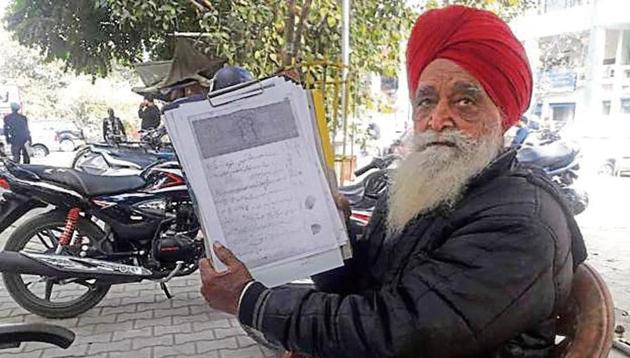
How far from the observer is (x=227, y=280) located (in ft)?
3.40

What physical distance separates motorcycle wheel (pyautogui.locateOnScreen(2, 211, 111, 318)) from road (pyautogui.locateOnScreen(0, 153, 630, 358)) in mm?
85

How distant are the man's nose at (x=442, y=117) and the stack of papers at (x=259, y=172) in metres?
0.25

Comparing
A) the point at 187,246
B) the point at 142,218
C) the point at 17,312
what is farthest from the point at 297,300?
the point at 17,312

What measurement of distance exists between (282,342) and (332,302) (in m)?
0.12

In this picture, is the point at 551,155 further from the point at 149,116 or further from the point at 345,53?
the point at 149,116

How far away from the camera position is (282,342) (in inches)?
39.4

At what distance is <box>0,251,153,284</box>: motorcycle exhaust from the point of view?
283 cm

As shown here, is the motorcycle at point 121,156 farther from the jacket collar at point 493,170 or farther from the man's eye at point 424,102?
the jacket collar at point 493,170

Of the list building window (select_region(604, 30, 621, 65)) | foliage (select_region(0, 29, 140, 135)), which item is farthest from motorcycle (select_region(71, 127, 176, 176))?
foliage (select_region(0, 29, 140, 135))

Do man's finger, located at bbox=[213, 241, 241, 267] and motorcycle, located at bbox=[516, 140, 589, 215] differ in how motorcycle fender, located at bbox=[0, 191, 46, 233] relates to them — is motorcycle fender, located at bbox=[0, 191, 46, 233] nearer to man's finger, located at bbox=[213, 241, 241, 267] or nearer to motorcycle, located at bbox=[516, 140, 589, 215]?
man's finger, located at bbox=[213, 241, 241, 267]

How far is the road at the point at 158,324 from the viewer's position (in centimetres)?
291

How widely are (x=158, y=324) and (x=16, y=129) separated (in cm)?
849

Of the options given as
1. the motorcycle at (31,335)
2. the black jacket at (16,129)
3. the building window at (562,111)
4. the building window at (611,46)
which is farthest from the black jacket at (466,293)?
the building window at (562,111)

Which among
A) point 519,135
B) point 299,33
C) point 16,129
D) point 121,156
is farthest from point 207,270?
point 16,129
